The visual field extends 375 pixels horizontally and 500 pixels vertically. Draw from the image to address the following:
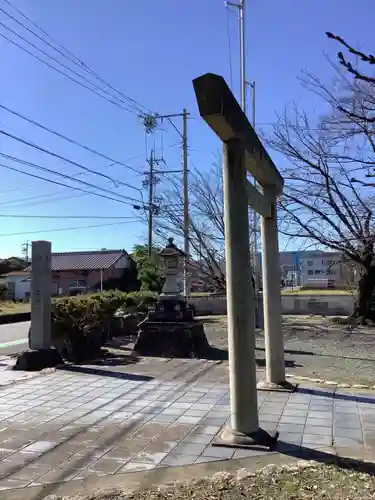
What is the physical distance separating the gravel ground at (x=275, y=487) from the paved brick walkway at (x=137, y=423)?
46cm

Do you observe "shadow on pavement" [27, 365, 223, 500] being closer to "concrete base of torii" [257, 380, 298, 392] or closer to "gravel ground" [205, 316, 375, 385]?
"concrete base of torii" [257, 380, 298, 392]

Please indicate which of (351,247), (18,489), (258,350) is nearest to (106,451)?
Answer: (18,489)

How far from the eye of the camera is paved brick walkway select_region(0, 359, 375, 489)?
14.4 feet

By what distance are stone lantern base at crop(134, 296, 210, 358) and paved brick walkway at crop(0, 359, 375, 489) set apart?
2.80 metres

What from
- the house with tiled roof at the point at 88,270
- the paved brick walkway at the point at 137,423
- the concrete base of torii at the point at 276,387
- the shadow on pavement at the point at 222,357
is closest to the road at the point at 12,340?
the shadow on pavement at the point at 222,357

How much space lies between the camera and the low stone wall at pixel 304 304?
23.5 metres

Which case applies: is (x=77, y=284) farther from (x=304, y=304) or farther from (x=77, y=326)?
(x=77, y=326)

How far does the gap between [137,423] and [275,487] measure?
2.21 metres

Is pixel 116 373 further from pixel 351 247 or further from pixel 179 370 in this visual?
pixel 351 247

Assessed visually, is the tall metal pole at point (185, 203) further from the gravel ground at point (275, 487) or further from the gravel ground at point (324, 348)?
the gravel ground at point (275, 487)

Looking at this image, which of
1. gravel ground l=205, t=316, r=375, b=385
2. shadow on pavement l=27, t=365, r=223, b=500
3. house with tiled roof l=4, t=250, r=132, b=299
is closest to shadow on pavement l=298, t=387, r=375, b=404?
gravel ground l=205, t=316, r=375, b=385

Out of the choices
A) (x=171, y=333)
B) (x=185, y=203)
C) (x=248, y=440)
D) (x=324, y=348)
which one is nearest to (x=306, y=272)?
(x=185, y=203)

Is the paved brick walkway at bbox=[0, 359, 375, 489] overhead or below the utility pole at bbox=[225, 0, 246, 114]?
below

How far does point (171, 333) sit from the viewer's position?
11430mm
